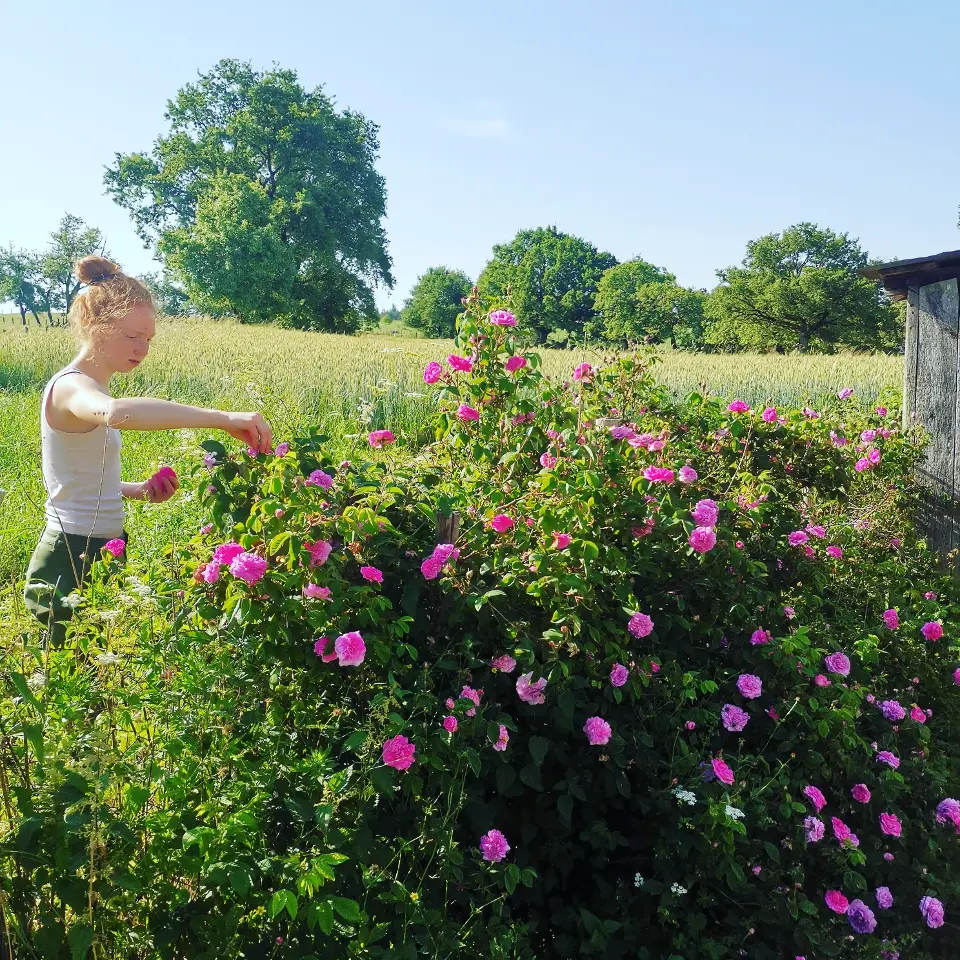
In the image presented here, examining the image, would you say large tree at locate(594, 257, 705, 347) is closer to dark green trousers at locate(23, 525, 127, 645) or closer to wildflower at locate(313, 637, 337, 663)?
dark green trousers at locate(23, 525, 127, 645)

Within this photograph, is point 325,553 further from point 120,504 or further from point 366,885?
point 120,504

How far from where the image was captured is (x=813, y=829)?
217 cm

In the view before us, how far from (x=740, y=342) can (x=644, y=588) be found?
49.9 meters

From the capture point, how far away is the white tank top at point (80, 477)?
2699mm

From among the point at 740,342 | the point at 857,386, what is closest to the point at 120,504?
the point at 857,386

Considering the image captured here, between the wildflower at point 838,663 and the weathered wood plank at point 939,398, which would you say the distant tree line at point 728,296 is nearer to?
the weathered wood plank at point 939,398

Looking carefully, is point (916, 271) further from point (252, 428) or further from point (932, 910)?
point (252, 428)

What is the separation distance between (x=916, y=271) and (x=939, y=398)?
743mm

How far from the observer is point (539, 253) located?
209ft

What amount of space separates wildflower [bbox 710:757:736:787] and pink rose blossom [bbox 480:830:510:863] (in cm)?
61

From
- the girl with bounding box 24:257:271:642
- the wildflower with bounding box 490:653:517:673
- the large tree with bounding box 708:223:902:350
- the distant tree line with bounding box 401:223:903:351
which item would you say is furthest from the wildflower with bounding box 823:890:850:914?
the large tree with bounding box 708:223:902:350

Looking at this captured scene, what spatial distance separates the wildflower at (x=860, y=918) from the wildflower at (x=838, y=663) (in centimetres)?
64

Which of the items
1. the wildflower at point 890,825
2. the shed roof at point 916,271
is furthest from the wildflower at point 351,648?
the shed roof at point 916,271

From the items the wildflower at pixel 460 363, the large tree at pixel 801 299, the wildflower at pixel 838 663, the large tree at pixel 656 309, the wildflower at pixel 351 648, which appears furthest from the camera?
the large tree at pixel 656 309
